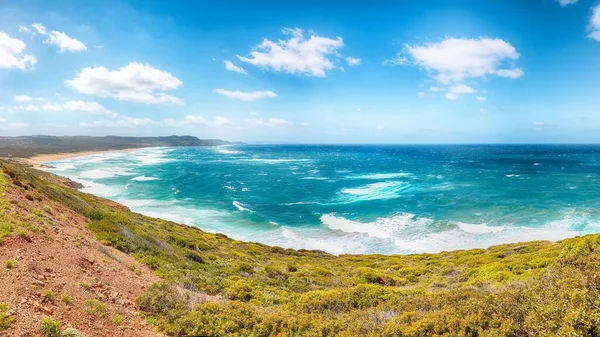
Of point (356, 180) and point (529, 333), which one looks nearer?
point (529, 333)

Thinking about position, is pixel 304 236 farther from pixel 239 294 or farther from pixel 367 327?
pixel 367 327

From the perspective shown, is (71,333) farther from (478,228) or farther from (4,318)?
(478,228)

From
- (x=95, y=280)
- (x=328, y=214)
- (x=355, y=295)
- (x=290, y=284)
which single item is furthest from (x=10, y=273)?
(x=328, y=214)

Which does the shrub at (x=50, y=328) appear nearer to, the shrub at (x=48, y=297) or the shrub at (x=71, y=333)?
the shrub at (x=71, y=333)

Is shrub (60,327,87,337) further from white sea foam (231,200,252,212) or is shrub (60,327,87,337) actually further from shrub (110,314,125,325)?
white sea foam (231,200,252,212)

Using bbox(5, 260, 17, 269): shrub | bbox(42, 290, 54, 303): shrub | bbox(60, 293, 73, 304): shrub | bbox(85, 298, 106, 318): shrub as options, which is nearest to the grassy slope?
bbox(85, 298, 106, 318): shrub
